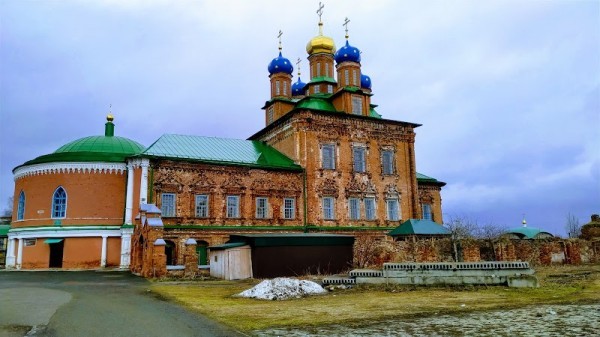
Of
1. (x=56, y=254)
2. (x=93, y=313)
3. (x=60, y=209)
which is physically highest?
(x=60, y=209)

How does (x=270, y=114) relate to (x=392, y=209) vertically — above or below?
above

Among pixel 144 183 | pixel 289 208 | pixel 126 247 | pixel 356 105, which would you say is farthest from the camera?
pixel 356 105

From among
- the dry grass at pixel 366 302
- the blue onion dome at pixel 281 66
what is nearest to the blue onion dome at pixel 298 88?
the blue onion dome at pixel 281 66

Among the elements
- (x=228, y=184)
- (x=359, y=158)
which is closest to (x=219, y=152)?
(x=228, y=184)

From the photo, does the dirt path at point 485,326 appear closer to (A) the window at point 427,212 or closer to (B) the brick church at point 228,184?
(B) the brick church at point 228,184

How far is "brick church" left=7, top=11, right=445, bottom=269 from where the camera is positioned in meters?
27.1

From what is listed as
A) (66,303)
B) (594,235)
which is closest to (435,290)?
(66,303)

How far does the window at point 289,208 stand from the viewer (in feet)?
102

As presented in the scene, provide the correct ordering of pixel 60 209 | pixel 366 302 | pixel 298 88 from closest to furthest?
pixel 366 302 < pixel 60 209 < pixel 298 88

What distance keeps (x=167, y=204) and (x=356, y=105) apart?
633 inches

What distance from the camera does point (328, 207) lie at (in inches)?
1273

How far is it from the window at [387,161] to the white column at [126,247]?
1838cm

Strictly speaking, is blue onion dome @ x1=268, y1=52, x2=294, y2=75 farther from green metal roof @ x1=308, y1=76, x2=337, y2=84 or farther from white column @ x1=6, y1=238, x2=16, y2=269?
white column @ x1=6, y1=238, x2=16, y2=269

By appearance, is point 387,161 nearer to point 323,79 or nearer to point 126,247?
point 323,79
